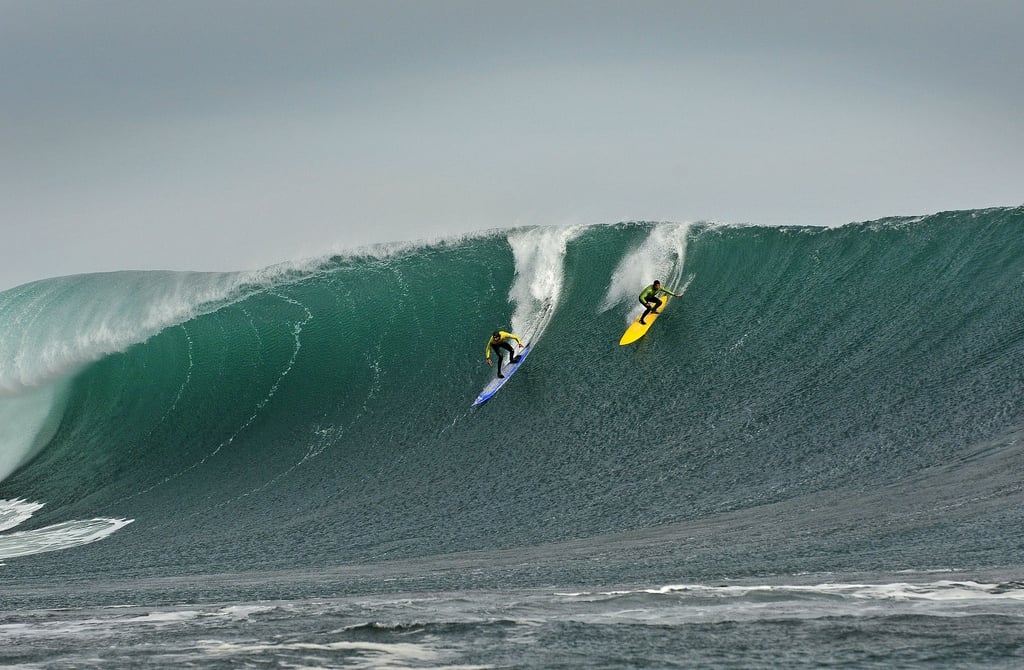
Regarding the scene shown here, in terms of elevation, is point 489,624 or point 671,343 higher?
point 671,343

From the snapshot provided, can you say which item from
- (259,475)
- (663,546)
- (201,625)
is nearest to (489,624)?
(201,625)

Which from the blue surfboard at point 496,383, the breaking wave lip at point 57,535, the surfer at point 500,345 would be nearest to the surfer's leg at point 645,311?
the blue surfboard at point 496,383

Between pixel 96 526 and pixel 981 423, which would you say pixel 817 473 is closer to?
pixel 981 423

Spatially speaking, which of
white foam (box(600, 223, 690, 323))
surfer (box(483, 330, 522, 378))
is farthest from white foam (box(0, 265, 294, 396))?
white foam (box(600, 223, 690, 323))

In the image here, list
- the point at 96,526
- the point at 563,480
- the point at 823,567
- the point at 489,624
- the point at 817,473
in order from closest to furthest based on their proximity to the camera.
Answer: the point at 489,624 → the point at 823,567 → the point at 817,473 → the point at 563,480 → the point at 96,526

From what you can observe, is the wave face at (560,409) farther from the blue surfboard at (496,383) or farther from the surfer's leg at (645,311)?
the surfer's leg at (645,311)

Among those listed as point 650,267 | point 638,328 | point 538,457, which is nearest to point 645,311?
point 638,328
